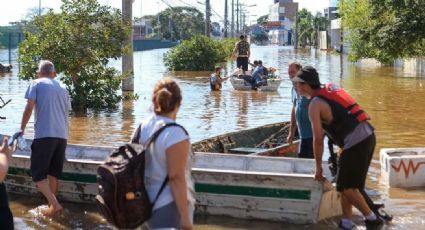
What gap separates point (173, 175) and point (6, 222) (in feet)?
4.67

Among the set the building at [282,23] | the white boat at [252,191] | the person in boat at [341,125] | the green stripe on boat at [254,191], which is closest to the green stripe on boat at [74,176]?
the white boat at [252,191]

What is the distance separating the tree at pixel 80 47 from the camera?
17453 mm

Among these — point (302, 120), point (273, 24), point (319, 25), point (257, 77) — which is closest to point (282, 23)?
point (273, 24)

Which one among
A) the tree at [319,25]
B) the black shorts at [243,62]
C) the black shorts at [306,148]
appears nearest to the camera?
the black shorts at [306,148]

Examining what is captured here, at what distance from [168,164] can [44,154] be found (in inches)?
148

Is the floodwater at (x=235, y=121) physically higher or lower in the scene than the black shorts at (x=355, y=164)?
lower

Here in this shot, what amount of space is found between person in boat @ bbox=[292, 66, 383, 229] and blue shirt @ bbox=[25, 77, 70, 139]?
8.78 feet

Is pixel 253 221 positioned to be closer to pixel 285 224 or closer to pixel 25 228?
pixel 285 224

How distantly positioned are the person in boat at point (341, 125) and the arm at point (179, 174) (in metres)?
2.52

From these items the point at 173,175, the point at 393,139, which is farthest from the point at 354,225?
the point at 393,139

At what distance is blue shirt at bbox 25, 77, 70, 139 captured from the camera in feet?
23.6

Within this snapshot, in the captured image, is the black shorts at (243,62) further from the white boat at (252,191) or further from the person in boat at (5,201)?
the person in boat at (5,201)

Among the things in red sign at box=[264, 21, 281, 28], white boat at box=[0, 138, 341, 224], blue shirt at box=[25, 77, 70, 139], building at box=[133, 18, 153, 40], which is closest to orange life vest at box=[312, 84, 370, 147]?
white boat at box=[0, 138, 341, 224]

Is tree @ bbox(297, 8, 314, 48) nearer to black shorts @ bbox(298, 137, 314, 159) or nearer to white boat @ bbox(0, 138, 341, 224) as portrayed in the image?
black shorts @ bbox(298, 137, 314, 159)
